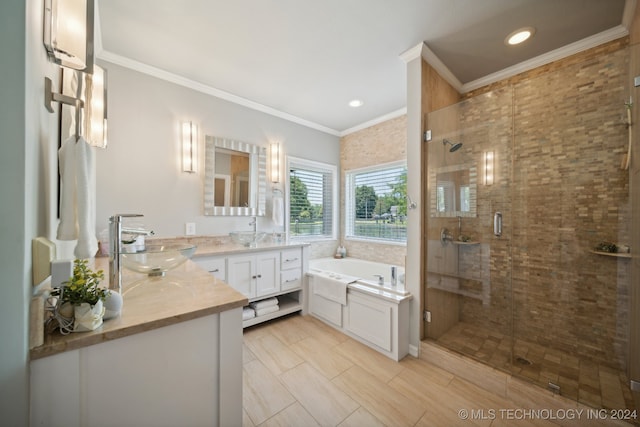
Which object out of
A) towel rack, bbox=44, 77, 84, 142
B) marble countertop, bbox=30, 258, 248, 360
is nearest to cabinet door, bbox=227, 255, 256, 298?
marble countertop, bbox=30, 258, 248, 360

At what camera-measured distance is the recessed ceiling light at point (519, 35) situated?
1.82 meters

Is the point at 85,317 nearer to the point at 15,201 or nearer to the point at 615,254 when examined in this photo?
the point at 15,201

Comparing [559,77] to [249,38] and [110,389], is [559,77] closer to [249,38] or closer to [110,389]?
[249,38]

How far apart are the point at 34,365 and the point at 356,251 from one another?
11.0ft

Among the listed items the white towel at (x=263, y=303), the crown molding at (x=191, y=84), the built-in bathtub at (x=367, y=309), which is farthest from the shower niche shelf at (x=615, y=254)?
the crown molding at (x=191, y=84)

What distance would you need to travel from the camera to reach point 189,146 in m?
2.50

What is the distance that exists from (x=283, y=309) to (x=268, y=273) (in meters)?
0.50

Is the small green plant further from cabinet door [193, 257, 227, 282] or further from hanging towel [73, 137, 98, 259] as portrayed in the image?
cabinet door [193, 257, 227, 282]

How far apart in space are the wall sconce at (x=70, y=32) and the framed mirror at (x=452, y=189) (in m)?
2.33

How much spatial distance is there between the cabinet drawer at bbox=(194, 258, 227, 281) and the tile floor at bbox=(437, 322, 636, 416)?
210cm

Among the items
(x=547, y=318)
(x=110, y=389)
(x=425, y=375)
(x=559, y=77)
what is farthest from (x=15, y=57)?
(x=547, y=318)

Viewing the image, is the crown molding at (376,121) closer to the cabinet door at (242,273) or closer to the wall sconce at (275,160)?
the wall sconce at (275,160)

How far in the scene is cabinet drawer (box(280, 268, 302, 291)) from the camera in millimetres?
2707

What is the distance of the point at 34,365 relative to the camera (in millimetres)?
654
